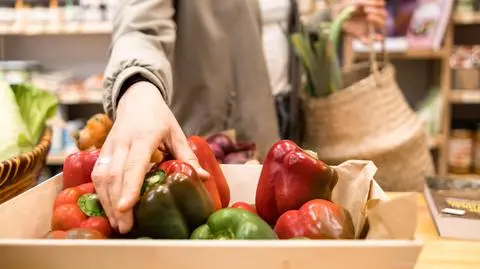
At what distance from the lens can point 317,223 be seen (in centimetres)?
54

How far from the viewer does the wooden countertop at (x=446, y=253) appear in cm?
71

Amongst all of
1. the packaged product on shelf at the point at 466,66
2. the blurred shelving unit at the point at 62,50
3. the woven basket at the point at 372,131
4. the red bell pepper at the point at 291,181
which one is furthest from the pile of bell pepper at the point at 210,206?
the blurred shelving unit at the point at 62,50

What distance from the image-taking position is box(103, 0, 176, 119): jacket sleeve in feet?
2.47

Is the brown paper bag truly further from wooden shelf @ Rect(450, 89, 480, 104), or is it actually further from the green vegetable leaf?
wooden shelf @ Rect(450, 89, 480, 104)

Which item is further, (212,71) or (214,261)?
(212,71)

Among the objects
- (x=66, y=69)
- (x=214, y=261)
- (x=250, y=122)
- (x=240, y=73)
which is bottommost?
(x=66, y=69)

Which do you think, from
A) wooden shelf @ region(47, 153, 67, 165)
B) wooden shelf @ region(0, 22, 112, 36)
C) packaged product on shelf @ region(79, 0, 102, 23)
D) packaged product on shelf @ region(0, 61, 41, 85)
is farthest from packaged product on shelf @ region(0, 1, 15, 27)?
wooden shelf @ region(47, 153, 67, 165)

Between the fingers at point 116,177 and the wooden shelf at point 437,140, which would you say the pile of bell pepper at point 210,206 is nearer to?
the fingers at point 116,177

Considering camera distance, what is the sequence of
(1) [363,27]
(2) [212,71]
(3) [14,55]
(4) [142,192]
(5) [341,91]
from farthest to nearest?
(3) [14,55]
(1) [363,27]
(5) [341,91]
(2) [212,71]
(4) [142,192]

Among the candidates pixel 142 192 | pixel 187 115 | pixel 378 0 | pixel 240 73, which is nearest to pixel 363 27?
pixel 378 0

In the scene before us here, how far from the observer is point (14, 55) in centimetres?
307

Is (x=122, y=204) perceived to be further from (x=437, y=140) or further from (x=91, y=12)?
(x=437, y=140)

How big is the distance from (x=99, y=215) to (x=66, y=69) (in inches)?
104

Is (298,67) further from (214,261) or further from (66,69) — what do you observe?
(66,69)
